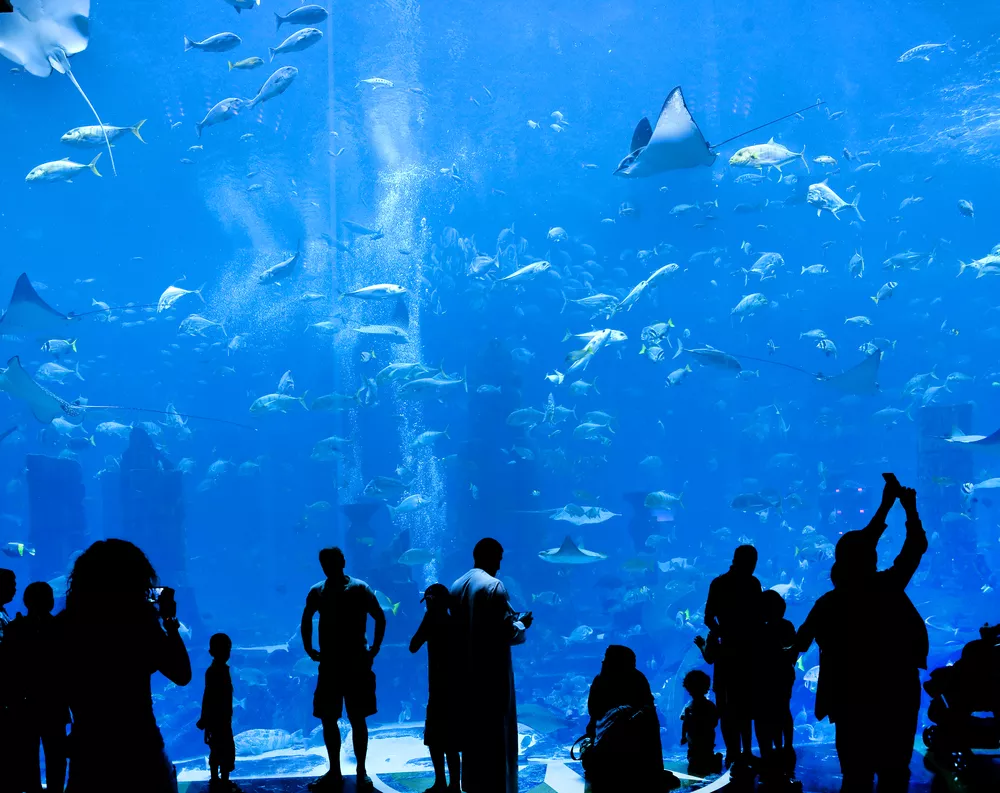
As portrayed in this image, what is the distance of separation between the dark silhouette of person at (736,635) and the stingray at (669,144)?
6.98 meters

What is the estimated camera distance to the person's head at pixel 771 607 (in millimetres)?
2879

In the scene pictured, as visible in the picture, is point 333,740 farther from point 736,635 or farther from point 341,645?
point 736,635

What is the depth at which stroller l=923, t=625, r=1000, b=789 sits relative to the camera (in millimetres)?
2930

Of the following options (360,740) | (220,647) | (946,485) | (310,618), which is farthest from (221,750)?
(946,485)

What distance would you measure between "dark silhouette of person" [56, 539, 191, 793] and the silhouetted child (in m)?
2.50

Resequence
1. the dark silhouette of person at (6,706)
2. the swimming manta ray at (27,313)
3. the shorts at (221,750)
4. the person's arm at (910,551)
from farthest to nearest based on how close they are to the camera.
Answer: the swimming manta ray at (27,313) → the shorts at (221,750) → the dark silhouette of person at (6,706) → the person's arm at (910,551)

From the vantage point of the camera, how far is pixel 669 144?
892 cm

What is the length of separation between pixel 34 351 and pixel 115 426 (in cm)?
2579

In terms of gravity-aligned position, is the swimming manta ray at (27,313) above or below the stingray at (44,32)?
below

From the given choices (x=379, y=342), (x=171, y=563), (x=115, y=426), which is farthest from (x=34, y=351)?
(x=171, y=563)

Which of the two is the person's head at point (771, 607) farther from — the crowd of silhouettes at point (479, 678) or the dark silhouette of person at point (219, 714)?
the dark silhouette of person at point (219, 714)

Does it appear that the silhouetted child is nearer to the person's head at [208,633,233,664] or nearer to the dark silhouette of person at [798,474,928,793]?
the dark silhouette of person at [798,474,928,793]

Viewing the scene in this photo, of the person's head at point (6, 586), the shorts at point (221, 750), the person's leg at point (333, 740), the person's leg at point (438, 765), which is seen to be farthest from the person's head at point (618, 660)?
the person's head at point (6, 586)

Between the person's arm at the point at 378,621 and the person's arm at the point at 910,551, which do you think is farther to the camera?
the person's arm at the point at 378,621
